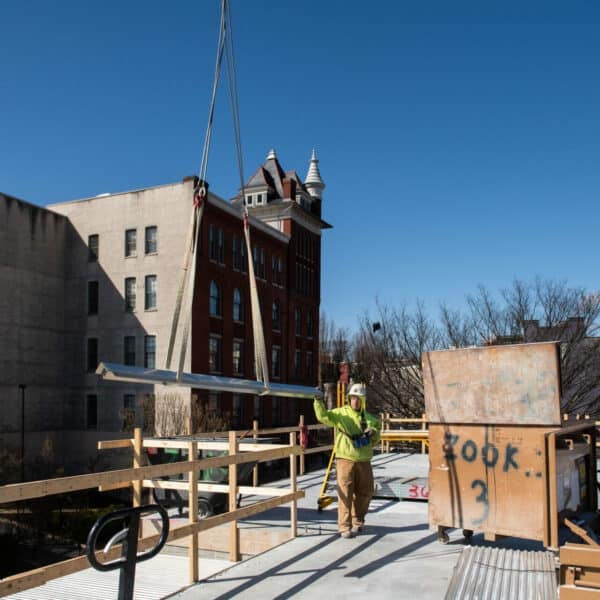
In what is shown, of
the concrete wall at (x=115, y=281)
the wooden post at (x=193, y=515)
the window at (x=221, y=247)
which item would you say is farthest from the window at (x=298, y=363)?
the wooden post at (x=193, y=515)

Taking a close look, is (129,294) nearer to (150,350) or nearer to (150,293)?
(150,293)

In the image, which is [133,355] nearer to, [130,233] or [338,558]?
[130,233]

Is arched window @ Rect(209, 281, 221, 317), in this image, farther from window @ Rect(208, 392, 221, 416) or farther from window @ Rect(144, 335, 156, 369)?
window @ Rect(208, 392, 221, 416)

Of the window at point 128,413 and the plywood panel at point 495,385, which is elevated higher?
the plywood panel at point 495,385

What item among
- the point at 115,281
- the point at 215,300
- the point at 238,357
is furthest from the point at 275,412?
the point at 115,281

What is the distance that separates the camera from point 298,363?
56.7m

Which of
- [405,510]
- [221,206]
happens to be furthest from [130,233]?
[405,510]

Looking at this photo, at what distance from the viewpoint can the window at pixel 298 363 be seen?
5562 centimetres

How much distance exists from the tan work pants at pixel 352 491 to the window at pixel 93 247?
37664 mm

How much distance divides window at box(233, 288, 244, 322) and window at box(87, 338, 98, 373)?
29.7ft

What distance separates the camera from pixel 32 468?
38.5 metres

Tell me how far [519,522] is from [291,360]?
47697mm

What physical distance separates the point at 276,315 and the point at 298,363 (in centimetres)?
573

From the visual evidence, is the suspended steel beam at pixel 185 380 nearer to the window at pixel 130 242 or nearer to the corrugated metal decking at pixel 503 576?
the corrugated metal decking at pixel 503 576
